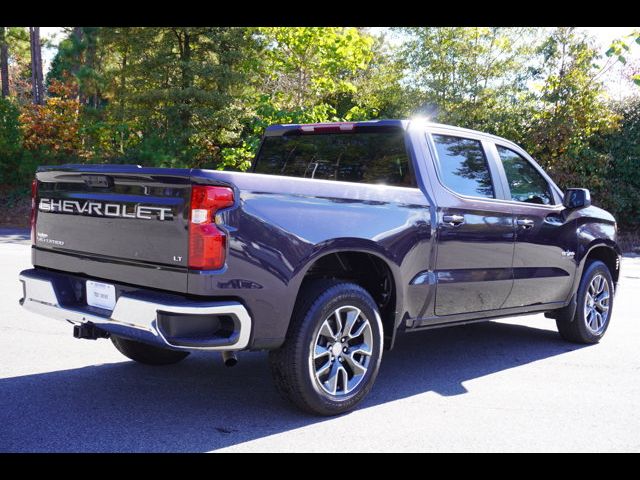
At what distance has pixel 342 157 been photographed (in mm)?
5195

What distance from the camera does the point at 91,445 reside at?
3561mm

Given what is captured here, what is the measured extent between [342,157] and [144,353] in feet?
6.91

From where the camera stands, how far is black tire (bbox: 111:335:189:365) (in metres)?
5.12

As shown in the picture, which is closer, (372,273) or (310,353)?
(310,353)

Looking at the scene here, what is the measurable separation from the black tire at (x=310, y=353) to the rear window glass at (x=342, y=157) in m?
1.07

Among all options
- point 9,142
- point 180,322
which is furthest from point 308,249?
point 9,142

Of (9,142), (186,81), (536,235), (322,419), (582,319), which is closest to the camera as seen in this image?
(322,419)

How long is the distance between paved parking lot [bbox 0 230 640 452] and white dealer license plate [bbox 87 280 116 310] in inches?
26.1

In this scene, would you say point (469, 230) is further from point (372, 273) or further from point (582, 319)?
point (582, 319)

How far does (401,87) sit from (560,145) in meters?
5.08

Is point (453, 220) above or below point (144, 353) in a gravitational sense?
above
